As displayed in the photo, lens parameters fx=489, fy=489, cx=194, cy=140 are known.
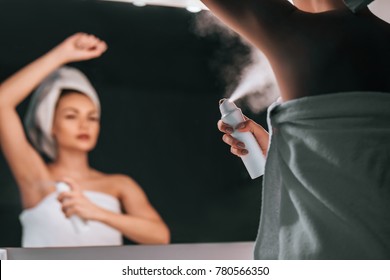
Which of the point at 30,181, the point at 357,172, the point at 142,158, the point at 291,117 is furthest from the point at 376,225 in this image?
the point at 30,181

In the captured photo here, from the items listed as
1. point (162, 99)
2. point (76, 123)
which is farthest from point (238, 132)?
point (76, 123)

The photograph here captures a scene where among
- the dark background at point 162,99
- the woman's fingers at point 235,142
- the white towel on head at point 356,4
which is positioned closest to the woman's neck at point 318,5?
the white towel on head at point 356,4

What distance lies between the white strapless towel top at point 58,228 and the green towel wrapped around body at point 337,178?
2.81 ft

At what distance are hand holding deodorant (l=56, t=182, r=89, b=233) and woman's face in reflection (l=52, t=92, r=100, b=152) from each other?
118 mm

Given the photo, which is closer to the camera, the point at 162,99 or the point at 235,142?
the point at 235,142

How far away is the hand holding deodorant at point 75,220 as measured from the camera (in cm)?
150

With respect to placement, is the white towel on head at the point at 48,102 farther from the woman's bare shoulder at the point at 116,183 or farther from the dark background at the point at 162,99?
the woman's bare shoulder at the point at 116,183

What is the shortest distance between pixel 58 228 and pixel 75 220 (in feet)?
0.18

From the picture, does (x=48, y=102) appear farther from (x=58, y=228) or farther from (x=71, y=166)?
(x=58, y=228)

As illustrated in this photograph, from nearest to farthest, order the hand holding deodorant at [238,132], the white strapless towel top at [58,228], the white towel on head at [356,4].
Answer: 1. the white towel on head at [356,4]
2. the hand holding deodorant at [238,132]
3. the white strapless towel top at [58,228]

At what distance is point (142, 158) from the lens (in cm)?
157

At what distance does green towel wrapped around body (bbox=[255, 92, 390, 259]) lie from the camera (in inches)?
28.7

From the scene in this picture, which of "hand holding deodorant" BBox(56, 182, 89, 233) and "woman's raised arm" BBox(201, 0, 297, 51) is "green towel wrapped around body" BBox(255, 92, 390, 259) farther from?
"hand holding deodorant" BBox(56, 182, 89, 233)

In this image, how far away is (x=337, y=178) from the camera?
0.75m
